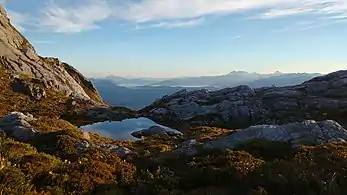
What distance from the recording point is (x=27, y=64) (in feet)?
346

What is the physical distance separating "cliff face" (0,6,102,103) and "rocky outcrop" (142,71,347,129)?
1197 inches

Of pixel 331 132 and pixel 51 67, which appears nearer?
pixel 331 132

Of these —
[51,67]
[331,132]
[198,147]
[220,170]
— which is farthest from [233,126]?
[51,67]

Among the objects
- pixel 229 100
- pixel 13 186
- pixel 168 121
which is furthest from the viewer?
pixel 229 100

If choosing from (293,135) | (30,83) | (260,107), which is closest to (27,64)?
(30,83)

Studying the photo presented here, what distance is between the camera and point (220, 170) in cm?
1603

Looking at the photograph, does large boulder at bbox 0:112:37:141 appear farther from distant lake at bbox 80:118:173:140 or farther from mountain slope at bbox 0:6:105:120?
mountain slope at bbox 0:6:105:120

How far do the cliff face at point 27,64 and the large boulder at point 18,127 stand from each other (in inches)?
2581

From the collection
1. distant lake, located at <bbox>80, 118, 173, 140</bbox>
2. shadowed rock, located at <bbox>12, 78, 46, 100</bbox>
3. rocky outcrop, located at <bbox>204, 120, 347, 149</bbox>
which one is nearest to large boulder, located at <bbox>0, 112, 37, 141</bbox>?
rocky outcrop, located at <bbox>204, 120, 347, 149</bbox>

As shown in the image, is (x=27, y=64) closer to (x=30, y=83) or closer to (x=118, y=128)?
(x=30, y=83)

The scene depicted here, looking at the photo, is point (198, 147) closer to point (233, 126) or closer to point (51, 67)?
point (233, 126)

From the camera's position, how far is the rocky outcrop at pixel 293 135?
80.5 feet

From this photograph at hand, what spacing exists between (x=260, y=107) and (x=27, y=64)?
2604 inches

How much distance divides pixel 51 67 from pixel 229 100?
207 ft
